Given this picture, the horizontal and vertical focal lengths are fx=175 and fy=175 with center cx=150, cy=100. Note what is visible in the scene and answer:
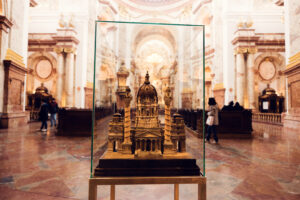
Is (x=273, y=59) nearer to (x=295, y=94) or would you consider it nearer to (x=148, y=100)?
(x=295, y=94)

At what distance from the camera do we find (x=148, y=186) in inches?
115

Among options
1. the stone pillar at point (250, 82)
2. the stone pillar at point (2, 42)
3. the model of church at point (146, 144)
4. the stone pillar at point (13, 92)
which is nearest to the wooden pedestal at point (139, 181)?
the model of church at point (146, 144)

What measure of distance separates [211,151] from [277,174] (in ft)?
6.20

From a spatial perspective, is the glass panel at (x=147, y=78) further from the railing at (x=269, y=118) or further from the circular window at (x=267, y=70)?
the circular window at (x=267, y=70)

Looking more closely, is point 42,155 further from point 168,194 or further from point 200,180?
point 200,180

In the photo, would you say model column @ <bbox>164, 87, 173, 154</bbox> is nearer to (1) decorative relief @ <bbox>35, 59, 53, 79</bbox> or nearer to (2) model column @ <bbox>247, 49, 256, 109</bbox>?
(2) model column @ <bbox>247, 49, 256, 109</bbox>

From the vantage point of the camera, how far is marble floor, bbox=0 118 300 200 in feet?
8.32

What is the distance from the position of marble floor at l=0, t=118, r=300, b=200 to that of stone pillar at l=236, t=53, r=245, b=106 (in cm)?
1099

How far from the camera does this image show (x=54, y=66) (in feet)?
58.1

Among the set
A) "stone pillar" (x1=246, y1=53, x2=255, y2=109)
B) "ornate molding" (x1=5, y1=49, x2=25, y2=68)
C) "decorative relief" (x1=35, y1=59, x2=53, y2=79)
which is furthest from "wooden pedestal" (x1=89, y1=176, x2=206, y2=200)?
"decorative relief" (x1=35, y1=59, x2=53, y2=79)

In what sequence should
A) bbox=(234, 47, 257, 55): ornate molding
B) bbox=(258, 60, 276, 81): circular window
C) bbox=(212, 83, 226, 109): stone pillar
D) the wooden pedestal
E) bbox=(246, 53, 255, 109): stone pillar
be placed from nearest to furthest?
1. the wooden pedestal
2. bbox=(246, 53, 255, 109): stone pillar
3. bbox=(234, 47, 257, 55): ornate molding
4. bbox=(212, 83, 226, 109): stone pillar
5. bbox=(258, 60, 276, 81): circular window

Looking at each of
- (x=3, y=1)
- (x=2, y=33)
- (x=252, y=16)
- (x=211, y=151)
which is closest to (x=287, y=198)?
(x=211, y=151)

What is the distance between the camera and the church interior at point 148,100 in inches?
67.6

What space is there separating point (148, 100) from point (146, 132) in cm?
35
